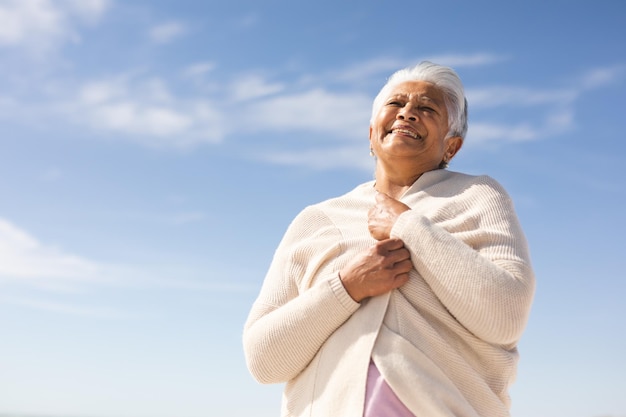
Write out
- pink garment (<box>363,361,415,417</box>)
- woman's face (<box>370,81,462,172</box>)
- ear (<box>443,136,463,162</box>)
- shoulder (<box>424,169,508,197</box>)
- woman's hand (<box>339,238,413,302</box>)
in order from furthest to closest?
ear (<box>443,136,463,162</box>)
woman's face (<box>370,81,462,172</box>)
shoulder (<box>424,169,508,197</box>)
woman's hand (<box>339,238,413,302</box>)
pink garment (<box>363,361,415,417</box>)

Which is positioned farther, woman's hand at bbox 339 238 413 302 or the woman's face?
the woman's face

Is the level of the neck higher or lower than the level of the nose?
lower

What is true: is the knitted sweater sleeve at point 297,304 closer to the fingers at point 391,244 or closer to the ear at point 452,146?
the fingers at point 391,244

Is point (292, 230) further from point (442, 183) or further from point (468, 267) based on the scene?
point (468, 267)

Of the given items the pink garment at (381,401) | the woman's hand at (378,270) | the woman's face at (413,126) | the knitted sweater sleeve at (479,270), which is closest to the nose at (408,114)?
the woman's face at (413,126)

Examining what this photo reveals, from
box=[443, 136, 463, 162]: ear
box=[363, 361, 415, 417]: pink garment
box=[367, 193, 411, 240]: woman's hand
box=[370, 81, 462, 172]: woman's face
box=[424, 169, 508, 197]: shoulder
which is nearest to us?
box=[363, 361, 415, 417]: pink garment

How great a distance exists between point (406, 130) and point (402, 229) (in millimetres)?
532

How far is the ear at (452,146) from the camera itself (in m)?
3.02

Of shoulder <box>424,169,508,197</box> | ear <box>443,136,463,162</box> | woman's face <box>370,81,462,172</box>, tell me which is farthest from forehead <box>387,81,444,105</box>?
shoulder <box>424,169,508,197</box>

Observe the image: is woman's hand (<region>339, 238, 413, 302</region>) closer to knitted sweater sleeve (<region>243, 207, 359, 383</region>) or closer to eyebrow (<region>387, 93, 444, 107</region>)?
knitted sweater sleeve (<region>243, 207, 359, 383</region>)

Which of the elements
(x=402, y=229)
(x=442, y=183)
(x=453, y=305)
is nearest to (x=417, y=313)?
(x=453, y=305)

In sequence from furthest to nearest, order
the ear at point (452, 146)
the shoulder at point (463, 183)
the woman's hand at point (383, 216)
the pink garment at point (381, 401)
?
the ear at point (452, 146)
the shoulder at point (463, 183)
the woman's hand at point (383, 216)
the pink garment at point (381, 401)

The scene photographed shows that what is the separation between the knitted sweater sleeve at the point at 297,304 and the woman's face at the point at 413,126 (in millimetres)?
414

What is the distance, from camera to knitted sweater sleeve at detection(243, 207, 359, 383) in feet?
8.43
